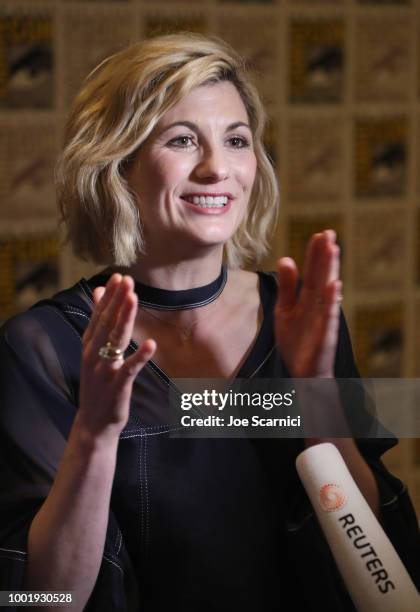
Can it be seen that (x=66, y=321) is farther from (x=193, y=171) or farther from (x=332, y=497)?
(x=332, y=497)

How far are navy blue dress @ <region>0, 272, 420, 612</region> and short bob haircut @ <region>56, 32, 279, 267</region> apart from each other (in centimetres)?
12

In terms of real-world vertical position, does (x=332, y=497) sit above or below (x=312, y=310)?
below

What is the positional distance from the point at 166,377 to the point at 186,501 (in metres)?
0.13

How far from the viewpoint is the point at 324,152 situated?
2016mm

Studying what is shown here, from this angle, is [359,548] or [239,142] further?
[239,142]

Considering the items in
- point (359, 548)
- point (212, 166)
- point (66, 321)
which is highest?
point (212, 166)

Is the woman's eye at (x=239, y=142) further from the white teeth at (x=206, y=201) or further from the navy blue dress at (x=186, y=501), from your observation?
the navy blue dress at (x=186, y=501)

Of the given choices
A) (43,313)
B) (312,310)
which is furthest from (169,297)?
(312,310)

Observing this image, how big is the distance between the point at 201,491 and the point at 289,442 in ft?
0.35

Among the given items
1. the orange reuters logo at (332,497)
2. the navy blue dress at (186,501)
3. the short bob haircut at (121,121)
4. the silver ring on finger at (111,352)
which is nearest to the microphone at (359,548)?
the orange reuters logo at (332,497)

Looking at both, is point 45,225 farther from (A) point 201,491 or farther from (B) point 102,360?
(B) point 102,360

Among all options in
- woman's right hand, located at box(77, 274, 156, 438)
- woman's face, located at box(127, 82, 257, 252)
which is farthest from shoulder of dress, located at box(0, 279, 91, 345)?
woman's right hand, located at box(77, 274, 156, 438)

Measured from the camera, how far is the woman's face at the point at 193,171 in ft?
2.83

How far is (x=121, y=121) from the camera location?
87 cm
